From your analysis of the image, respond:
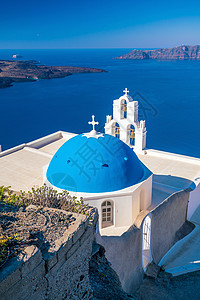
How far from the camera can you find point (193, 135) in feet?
116

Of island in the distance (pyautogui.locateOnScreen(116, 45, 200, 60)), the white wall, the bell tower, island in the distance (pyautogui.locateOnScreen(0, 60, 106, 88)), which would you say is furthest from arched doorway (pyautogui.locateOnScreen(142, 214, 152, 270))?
island in the distance (pyautogui.locateOnScreen(116, 45, 200, 60))

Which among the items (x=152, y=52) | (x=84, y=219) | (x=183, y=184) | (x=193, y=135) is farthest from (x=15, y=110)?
(x=152, y=52)

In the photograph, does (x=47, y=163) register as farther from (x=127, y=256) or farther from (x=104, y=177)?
(x=127, y=256)

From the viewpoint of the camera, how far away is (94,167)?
10.2m

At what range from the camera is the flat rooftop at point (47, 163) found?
42.8 feet

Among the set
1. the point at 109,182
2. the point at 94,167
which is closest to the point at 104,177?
the point at 109,182

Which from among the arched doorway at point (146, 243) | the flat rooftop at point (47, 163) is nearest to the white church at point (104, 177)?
the arched doorway at point (146, 243)

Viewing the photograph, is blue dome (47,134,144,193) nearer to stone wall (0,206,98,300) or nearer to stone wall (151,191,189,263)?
stone wall (151,191,189,263)

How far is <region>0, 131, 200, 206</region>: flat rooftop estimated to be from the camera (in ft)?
42.8

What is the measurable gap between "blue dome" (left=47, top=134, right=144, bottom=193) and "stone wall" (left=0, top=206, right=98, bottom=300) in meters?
5.00

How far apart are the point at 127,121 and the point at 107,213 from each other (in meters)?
6.81

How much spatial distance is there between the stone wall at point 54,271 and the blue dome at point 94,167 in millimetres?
5001

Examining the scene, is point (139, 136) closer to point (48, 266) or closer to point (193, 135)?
point (48, 266)

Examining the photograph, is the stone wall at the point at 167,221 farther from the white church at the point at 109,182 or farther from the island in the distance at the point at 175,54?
the island in the distance at the point at 175,54
